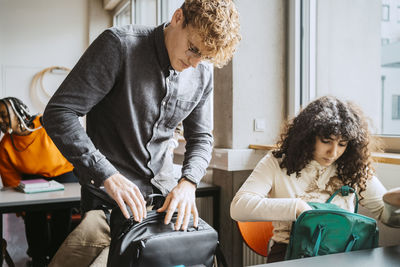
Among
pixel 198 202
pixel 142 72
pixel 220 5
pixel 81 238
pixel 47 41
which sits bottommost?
pixel 198 202

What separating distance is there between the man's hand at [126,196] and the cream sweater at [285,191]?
624 mm

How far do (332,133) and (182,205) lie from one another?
0.75m

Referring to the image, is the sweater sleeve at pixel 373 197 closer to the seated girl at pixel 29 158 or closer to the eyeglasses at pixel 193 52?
the eyeglasses at pixel 193 52

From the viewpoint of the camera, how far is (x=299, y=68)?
8.21 ft

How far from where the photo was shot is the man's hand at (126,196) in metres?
0.94

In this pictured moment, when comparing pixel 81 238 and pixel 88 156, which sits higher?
pixel 88 156

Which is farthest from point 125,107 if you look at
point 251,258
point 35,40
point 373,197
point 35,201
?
point 35,40

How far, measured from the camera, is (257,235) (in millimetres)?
1724

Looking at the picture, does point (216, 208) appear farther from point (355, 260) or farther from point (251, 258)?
point (355, 260)

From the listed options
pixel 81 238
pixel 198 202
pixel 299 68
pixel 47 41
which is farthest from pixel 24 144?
pixel 47 41

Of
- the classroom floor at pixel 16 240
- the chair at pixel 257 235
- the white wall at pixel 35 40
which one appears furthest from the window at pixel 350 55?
the white wall at pixel 35 40

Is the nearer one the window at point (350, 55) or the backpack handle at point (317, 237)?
the backpack handle at point (317, 237)

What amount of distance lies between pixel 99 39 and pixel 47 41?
4.93 metres

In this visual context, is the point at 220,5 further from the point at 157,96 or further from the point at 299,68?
the point at 299,68
